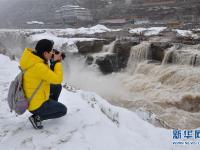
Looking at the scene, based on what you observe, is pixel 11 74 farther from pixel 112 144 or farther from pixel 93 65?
pixel 93 65

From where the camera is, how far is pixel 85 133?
5328mm

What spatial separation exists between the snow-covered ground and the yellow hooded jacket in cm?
53

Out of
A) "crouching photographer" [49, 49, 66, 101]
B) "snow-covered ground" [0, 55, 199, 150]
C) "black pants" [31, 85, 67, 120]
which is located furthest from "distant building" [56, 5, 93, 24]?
"black pants" [31, 85, 67, 120]

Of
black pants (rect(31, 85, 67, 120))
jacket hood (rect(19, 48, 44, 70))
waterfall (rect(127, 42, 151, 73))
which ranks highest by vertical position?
jacket hood (rect(19, 48, 44, 70))

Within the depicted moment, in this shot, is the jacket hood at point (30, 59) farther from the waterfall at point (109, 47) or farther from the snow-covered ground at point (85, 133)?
the waterfall at point (109, 47)

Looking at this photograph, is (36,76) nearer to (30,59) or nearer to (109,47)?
(30,59)

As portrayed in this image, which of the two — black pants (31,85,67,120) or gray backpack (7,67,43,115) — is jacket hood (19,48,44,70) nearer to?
gray backpack (7,67,43,115)

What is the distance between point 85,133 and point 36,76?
1.18m

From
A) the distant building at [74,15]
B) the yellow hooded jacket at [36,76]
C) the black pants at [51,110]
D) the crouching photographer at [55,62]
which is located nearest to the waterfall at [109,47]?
the crouching photographer at [55,62]

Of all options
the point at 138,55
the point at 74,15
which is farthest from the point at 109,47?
the point at 74,15

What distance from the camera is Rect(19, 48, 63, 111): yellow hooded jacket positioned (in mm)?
5172

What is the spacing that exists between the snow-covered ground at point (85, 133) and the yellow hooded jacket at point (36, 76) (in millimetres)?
531

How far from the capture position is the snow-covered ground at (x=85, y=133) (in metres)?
5.05

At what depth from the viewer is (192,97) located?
544 inches
